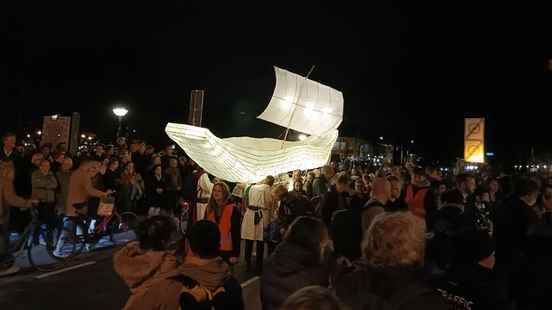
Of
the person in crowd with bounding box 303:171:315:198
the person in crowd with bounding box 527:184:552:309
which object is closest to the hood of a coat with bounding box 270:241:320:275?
the person in crowd with bounding box 527:184:552:309

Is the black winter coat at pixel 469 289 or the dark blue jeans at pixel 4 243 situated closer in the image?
the black winter coat at pixel 469 289

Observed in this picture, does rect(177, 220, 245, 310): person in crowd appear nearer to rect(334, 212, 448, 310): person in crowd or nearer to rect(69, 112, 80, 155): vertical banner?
rect(334, 212, 448, 310): person in crowd

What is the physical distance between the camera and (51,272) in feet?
25.8

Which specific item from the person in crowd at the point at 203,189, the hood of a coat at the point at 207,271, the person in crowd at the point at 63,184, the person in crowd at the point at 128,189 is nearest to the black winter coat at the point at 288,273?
the hood of a coat at the point at 207,271

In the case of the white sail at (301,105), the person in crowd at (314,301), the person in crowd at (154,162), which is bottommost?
the person in crowd at (314,301)

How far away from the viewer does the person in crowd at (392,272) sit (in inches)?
88.3

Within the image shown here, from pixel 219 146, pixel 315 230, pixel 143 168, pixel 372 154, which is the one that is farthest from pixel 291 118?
pixel 372 154

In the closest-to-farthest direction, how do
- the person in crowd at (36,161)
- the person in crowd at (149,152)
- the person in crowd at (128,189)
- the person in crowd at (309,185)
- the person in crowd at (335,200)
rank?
1. the person in crowd at (335,200)
2. the person in crowd at (36,161)
3. the person in crowd at (128,189)
4. the person in crowd at (149,152)
5. the person in crowd at (309,185)

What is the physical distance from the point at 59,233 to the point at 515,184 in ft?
25.5

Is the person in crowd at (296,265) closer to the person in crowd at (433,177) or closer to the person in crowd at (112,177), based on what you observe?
the person in crowd at (433,177)

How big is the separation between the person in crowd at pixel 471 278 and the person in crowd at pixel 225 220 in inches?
159

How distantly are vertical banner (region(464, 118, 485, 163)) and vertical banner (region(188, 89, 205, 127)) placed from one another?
8.29 meters

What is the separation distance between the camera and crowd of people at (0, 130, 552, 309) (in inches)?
98.2

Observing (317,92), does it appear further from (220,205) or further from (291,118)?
(220,205)
